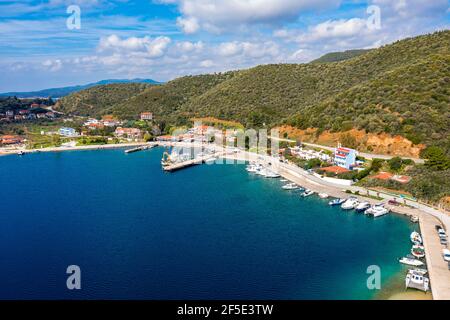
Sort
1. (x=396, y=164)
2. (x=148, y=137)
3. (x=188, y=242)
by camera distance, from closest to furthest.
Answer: (x=188, y=242) → (x=396, y=164) → (x=148, y=137)

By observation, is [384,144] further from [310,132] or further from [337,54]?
[337,54]

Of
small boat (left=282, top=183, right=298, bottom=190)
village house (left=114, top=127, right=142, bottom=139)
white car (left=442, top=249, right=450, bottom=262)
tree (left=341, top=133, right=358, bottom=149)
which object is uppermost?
village house (left=114, top=127, right=142, bottom=139)

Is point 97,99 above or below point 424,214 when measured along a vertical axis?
above

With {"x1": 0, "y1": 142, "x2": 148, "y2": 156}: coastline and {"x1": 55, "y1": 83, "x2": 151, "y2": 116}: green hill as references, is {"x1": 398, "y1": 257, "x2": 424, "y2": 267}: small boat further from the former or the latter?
{"x1": 55, "y1": 83, "x2": 151, "y2": 116}: green hill

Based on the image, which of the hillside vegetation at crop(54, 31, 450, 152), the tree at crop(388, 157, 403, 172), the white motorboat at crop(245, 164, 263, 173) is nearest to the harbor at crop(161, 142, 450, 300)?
the white motorboat at crop(245, 164, 263, 173)

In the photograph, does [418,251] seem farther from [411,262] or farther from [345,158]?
[345,158]

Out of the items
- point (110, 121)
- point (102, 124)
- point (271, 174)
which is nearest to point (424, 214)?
point (271, 174)
